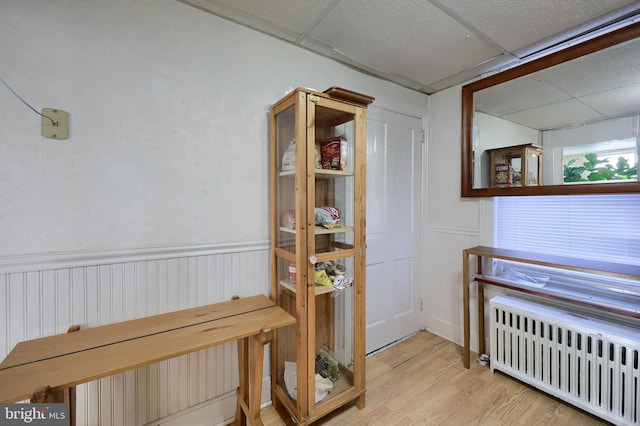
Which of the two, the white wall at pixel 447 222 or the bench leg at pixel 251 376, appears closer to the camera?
the bench leg at pixel 251 376

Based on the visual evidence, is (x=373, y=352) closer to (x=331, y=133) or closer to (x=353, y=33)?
(x=331, y=133)

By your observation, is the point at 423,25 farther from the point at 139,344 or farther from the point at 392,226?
the point at 139,344

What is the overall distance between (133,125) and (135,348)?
3.44ft

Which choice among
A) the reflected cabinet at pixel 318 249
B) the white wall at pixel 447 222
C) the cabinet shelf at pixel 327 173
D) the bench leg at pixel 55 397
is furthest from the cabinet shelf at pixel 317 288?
the white wall at pixel 447 222

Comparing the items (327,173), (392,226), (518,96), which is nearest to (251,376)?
(327,173)

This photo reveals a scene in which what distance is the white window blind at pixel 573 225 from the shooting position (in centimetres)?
165

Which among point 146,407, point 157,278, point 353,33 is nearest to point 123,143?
point 157,278

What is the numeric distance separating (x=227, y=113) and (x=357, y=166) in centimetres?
85

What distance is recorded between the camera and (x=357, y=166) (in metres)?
1.62

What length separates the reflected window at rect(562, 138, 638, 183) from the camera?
5.11 ft

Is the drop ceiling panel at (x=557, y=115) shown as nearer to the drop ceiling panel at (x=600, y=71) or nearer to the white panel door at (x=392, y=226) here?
the drop ceiling panel at (x=600, y=71)

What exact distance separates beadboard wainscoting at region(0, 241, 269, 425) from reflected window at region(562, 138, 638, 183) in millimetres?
2110

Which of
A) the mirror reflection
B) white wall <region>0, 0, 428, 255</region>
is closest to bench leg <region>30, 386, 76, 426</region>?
white wall <region>0, 0, 428, 255</region>

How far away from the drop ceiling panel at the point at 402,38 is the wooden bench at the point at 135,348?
5.72 ft
